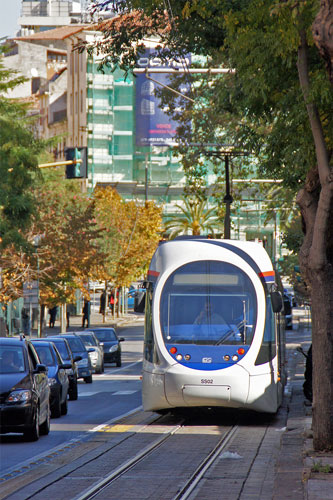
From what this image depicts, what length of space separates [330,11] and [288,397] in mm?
18423

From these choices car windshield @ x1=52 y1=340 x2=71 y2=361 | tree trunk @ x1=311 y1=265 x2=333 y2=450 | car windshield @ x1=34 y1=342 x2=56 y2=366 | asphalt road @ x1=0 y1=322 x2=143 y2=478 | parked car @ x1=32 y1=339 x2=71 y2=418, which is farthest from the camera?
car windshield @ x1=52 y1=340 x2=71 y2=361

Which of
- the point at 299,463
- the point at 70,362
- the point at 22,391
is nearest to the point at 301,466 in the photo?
the point at 299,463

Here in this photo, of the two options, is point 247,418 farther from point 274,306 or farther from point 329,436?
point 329,436

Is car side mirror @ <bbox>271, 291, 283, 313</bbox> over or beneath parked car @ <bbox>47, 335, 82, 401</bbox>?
over

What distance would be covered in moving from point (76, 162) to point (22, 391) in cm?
1387

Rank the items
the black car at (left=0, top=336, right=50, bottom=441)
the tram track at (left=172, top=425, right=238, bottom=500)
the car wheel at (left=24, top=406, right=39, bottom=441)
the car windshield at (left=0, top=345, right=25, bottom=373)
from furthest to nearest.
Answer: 1. the car windshield at (left=0, top=345, right=25, bottom=373)
2. the car wheel at (left=24, top=406, right=39, bottom=441)
3. the black car at (left=0, top=336, right=50, bottom=441)
4. the tram track at (left=172, top=425, right=238, bottom=500)

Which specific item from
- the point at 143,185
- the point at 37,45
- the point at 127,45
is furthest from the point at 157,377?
the point at 37,45

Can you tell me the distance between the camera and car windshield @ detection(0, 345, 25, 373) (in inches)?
677

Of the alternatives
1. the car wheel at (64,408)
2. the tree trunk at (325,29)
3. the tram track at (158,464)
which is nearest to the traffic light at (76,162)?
the car wheel at (64,408)

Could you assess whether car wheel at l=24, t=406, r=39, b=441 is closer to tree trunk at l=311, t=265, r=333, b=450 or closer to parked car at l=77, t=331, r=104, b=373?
tree trunk at l=311, t=265, r=333, b=450

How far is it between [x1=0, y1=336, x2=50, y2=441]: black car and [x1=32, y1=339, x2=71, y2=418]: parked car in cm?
323

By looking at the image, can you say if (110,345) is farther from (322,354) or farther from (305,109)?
(322,354)

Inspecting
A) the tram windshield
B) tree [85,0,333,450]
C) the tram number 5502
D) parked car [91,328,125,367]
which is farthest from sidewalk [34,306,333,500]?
parked car [91,328,125,367]

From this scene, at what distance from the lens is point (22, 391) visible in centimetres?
1636
